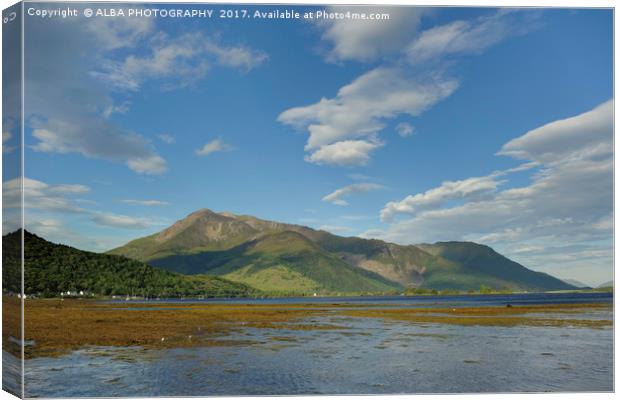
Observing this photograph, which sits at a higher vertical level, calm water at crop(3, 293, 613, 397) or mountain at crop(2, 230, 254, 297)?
mountain at crop(2, 230, 254, 297)

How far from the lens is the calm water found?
19484 mm

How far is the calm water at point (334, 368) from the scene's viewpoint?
63.9 feet

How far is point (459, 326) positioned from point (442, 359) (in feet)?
70.0

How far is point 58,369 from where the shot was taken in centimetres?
2206

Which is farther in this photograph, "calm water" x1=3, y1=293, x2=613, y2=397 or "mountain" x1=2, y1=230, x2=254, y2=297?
"mountain" x1=2, y1=230, x2=254, y2=297

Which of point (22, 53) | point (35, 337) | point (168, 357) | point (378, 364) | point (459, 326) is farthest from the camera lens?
point (459, 326)

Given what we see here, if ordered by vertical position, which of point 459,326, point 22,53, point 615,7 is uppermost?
point 615,7

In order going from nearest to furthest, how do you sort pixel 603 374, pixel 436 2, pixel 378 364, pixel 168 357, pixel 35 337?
pixel 436 2
pixel 603 374
pixel 378 364
pixel 168 357
pixel 35 337

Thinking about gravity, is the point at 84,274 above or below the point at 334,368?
above

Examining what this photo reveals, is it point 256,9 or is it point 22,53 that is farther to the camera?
point 256,9

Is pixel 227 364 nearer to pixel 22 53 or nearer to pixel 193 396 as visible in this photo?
pixel 193 396

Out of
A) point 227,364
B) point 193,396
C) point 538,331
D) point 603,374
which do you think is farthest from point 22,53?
point 538,331

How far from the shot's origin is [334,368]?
23016 millimetres

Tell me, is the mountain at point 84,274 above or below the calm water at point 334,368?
above
